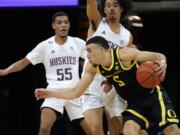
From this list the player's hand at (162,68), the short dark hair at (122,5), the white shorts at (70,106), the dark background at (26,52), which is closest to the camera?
the player's hand at (162,68)

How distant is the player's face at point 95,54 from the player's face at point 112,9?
1051mm

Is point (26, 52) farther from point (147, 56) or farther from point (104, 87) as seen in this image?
point (147, 56)

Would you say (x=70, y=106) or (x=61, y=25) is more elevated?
(x=61, y=25)

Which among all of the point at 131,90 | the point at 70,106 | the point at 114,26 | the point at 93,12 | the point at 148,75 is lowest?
the point at 70,106

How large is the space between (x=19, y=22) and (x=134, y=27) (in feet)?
7.36

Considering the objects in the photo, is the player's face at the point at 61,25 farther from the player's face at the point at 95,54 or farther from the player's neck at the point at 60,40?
the player's face at the point at 95,54

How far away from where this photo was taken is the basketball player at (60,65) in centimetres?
945

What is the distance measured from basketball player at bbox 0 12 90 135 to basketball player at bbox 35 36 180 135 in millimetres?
1449

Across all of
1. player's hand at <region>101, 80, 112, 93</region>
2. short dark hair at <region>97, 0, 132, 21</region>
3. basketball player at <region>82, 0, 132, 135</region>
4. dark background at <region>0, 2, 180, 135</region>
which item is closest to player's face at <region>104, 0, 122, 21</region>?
basketball player at <region>82, 0, 132, 135</region>

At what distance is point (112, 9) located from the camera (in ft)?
28.7

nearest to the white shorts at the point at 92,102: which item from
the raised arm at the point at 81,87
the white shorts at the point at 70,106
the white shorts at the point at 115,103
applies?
the white shorts at the point at 115,103

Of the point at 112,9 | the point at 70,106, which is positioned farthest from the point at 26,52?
the point at 112,9

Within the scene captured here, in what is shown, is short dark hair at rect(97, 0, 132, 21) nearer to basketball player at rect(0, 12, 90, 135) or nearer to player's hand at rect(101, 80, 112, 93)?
basketball player at rect(0, 12, 90, 135)

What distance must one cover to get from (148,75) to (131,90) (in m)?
0.41
